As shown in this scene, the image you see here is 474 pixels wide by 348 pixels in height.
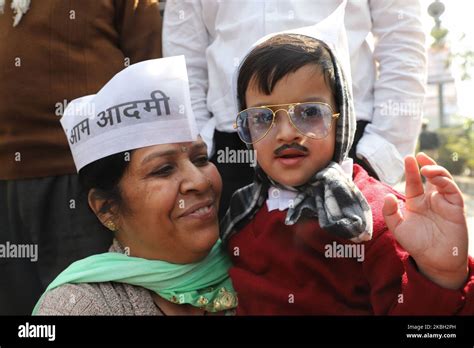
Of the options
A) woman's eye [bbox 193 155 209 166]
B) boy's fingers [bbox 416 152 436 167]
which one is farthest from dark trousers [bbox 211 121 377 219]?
boy's fingers [bbox 416 152 436 167]

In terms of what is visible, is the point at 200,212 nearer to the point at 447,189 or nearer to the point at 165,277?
the point at 165,277

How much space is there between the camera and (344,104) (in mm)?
1932

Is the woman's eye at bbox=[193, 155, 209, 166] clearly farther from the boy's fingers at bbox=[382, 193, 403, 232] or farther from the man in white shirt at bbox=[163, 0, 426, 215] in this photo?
the boy's fingers at bbox=[382, 193, 403, 232]

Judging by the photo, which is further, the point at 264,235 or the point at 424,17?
the point at 424,17

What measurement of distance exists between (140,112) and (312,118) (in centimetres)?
49

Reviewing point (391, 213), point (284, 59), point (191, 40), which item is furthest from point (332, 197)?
point (191, 40)

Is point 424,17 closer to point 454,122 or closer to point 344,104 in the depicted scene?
point 344,104

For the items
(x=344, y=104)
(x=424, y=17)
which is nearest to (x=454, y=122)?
(x=424, y=17)

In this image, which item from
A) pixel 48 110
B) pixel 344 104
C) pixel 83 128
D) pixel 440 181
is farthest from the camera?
pixel 48 110

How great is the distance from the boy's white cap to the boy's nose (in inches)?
10.7

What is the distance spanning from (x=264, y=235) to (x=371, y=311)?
1.16 ft

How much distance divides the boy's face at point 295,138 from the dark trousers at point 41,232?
2.51 feet

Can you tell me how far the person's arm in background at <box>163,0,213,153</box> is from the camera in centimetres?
241

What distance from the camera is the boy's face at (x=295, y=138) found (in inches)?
74.9
